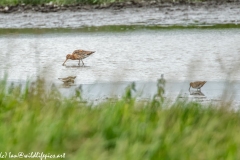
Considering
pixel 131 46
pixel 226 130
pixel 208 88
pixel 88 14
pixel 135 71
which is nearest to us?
pixel 226 130

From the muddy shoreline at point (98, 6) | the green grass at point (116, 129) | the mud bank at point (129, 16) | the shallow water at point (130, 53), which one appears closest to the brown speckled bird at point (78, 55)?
the shallow water at point (130, 53)

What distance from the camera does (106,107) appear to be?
6938 millimetres

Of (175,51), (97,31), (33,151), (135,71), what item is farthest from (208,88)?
(97,31)

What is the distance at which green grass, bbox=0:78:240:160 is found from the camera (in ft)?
18.0

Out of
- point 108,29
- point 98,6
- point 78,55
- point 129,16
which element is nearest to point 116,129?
point 78,55

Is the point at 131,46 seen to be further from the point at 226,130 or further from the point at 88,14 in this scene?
the point at 226,130

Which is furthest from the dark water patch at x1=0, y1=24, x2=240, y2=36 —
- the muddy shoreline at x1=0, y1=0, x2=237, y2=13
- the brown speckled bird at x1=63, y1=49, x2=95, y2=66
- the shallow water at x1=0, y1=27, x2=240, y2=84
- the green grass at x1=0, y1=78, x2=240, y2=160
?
the green grass at x1=0, y1=78, x2=240, y2=160

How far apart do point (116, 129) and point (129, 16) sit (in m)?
13.7

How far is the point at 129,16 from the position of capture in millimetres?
19703

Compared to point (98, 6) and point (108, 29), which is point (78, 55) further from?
point (98, 6)

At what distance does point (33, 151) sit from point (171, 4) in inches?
637

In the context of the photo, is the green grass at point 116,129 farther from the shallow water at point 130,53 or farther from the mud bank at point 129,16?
the mud bank at point 129,16

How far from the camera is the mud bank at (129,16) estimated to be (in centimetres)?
1859

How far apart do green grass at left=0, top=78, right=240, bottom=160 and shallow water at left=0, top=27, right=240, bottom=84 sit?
2727 millimetres
